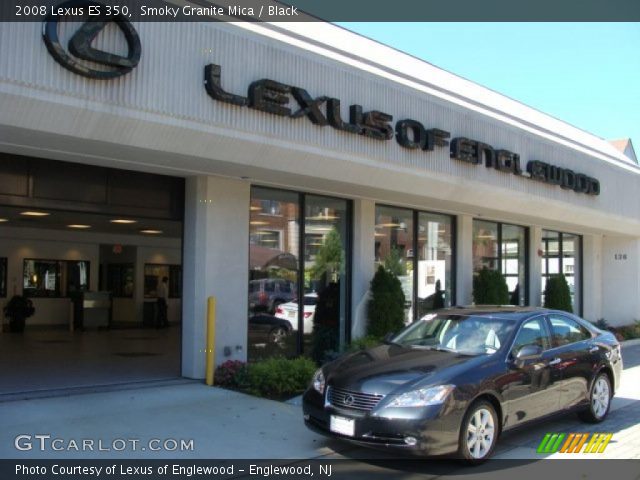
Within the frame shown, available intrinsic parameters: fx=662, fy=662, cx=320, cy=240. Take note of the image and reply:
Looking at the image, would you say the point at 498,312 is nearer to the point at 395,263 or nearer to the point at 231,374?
the point at 231,374

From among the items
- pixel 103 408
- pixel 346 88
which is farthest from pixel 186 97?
pixel 103 408

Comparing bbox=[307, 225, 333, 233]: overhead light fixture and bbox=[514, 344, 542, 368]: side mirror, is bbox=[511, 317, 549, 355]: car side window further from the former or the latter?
bbox=[307, 225, 333, 233]: overhead light fixture

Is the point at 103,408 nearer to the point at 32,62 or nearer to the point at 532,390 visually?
the point at 32,62

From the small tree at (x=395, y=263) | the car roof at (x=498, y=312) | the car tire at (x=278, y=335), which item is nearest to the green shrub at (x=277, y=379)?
the car tire at (x=278, y=335)

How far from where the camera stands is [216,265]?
1064 centimetres

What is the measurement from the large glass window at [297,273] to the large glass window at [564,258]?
9.03 metres

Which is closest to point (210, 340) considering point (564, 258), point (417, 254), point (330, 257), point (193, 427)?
point (193, 427)

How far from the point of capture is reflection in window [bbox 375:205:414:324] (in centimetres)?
1419

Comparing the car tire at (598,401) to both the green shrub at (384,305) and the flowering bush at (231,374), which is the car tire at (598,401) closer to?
the flowering bush at (231,374)

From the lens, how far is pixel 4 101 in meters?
7.05

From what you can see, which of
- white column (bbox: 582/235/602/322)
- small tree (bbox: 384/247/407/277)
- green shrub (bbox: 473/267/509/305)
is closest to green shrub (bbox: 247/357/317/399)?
small tree (bbox: 384/247/407/277)

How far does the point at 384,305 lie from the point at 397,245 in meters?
1.95

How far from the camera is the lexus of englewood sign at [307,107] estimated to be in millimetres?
7430

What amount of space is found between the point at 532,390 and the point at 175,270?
17592mm
